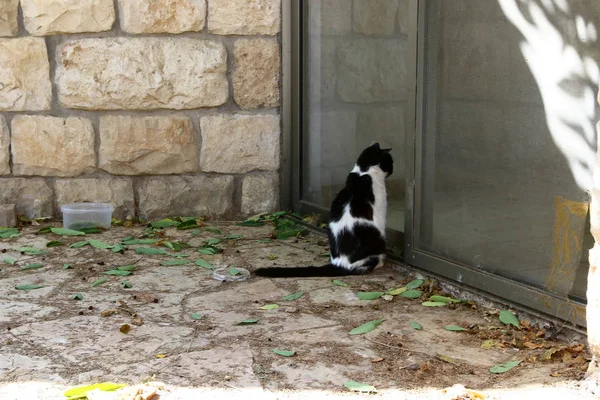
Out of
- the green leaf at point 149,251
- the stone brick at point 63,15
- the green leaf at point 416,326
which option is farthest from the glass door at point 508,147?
the stone brick at point 63,15

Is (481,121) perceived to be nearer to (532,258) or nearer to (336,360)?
(532,258)

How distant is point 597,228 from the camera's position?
2.51m

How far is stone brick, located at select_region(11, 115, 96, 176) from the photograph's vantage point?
5.05 metres

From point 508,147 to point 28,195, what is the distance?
315 cm

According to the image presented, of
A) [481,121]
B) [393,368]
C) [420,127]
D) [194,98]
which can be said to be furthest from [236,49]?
[393,368]

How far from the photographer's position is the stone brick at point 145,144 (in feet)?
16.8

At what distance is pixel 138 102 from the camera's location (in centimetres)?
509

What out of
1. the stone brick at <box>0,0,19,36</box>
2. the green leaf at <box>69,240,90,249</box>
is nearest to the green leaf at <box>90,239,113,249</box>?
the green leaf at <box>69,240,90,249</box>

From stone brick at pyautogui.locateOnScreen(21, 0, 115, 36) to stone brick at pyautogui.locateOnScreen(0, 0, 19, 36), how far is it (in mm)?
52

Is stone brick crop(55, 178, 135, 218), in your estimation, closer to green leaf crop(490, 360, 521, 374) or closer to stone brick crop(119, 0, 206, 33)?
stone brick crop(119, 0, 206, 33)

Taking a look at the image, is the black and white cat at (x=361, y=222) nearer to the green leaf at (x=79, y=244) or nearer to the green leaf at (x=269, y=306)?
the green leaf at (x=269, y=306)

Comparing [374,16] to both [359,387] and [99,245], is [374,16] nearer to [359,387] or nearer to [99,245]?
[99,245]

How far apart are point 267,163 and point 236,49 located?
0.77m

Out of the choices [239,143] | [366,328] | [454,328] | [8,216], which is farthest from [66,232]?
[454,328]
